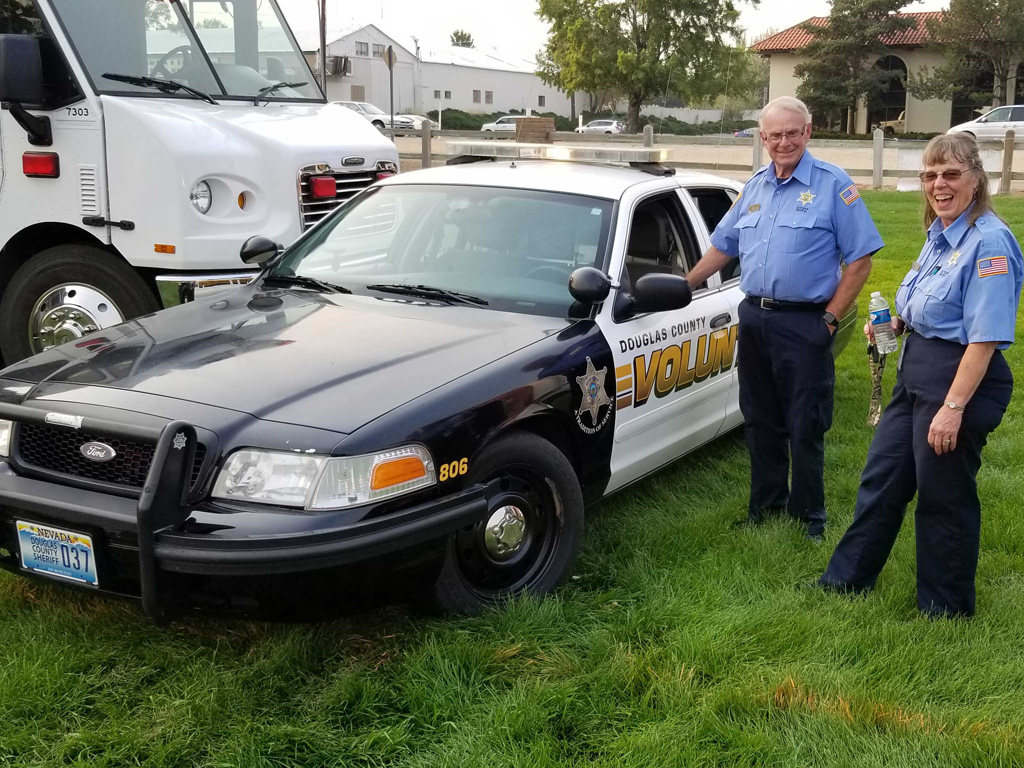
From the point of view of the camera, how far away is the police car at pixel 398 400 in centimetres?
306

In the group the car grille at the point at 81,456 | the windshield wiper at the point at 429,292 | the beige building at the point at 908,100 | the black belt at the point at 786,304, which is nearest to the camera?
the car grille at the point at 81,456

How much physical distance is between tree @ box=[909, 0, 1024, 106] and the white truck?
41853 millimetres

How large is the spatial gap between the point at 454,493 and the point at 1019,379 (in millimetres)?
5071

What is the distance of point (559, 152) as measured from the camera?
5.41m

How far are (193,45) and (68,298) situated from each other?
5.97ft

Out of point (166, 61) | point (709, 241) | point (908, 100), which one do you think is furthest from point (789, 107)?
point (908, 100)

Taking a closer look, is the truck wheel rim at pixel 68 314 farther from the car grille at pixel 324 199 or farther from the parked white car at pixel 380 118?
the parked white car at pixel 380 118

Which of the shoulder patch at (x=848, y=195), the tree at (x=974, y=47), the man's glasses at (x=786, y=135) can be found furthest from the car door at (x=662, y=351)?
the tree at (x=974, y=47)

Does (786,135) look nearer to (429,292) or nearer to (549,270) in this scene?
(549,270)

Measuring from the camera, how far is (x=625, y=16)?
49906 mm

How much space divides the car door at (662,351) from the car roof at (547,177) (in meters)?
0.14

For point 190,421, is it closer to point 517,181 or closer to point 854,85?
point 517,181

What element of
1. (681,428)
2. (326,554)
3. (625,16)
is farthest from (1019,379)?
(625,16)

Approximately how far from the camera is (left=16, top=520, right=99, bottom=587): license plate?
313cm
